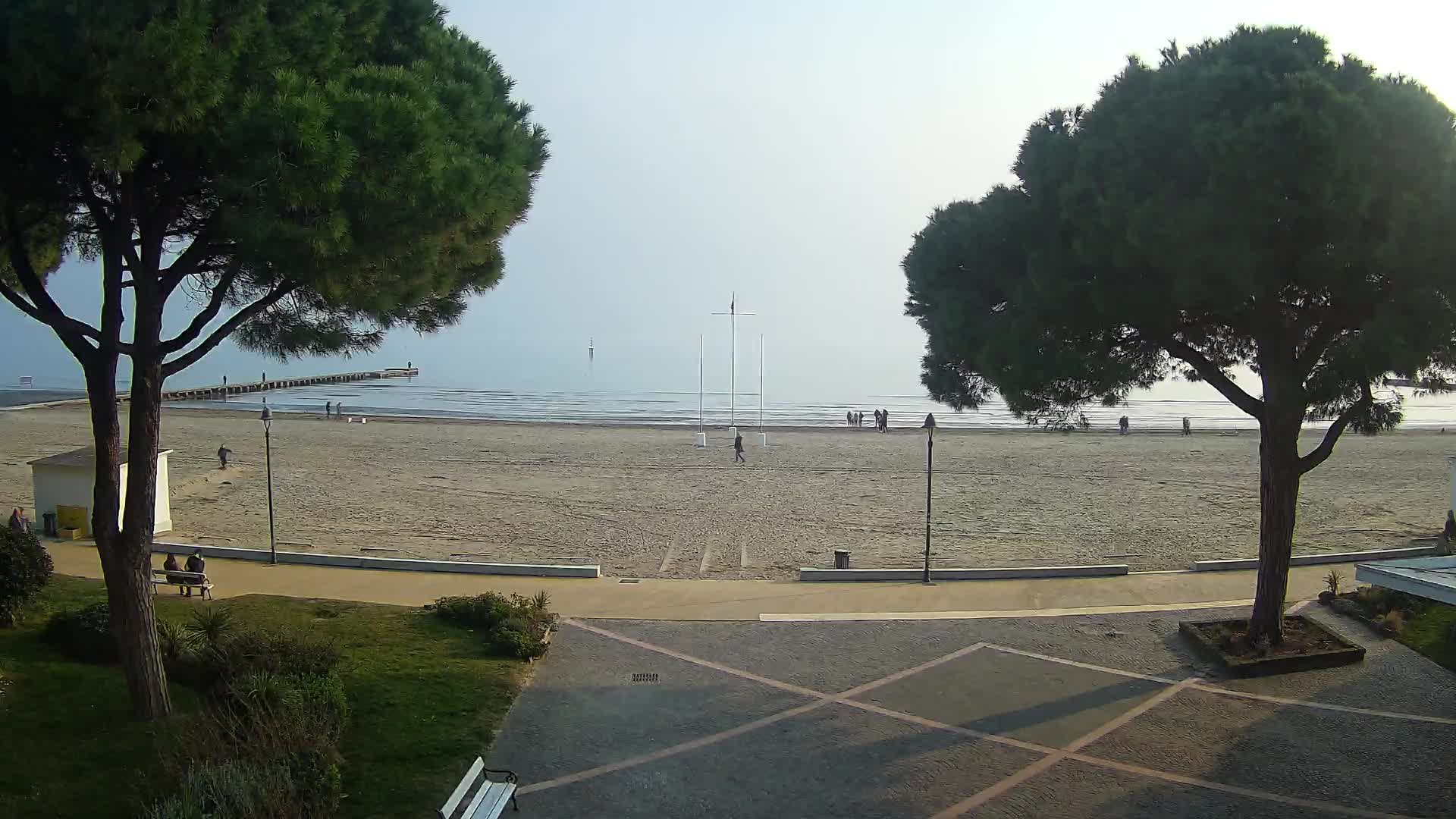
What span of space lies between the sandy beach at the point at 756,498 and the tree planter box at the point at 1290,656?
6986 mm

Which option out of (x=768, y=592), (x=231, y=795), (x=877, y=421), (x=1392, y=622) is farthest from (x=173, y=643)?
(x=877, y=421)

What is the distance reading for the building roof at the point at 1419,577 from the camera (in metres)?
9.54

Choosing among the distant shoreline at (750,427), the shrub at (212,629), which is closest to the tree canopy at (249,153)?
the shrub at (212,629)

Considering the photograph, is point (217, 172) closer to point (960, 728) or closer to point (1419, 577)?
point (960, 728)

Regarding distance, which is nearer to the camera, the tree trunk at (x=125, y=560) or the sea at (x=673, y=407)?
the tree trunk at (x=125, y=560)

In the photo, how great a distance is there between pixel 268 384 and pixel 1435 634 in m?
92.4

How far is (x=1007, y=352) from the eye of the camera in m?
12.2

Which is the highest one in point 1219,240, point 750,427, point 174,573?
point 1219,240

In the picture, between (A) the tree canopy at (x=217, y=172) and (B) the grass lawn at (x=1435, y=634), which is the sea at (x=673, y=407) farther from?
(A) the tree canopy at (x=217, y=172)

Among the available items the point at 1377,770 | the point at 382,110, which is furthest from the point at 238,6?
the point at 1377,770

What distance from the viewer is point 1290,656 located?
41.3 feet

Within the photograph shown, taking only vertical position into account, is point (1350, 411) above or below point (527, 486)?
above

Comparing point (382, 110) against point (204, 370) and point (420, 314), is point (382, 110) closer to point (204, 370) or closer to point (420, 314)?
point (420, 314)

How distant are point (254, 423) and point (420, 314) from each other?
45627mm
